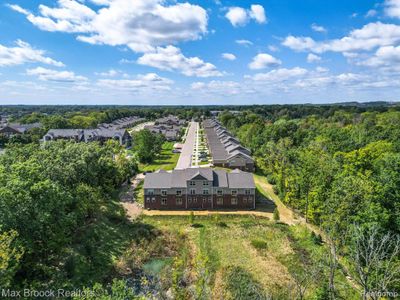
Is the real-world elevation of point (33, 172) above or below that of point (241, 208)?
above

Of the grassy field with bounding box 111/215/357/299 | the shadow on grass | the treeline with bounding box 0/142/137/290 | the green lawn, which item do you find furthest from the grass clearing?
the shadow on grass

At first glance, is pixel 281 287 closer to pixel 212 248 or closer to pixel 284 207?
pixel 212 248

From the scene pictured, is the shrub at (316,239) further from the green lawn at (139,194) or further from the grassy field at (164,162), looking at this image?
the grassy field at (164,162)

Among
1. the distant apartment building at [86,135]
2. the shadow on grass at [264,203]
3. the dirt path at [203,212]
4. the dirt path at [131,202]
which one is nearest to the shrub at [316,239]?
the dirt path at [203,212]

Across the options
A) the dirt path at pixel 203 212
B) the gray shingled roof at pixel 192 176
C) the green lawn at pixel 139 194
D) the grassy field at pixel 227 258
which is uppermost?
the gray shingled roof at pixel 192 176

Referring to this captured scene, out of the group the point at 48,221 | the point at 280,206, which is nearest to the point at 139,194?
the point at 280,206

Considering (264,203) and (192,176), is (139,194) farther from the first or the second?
(264,203)

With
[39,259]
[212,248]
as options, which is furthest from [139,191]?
[39,259]
